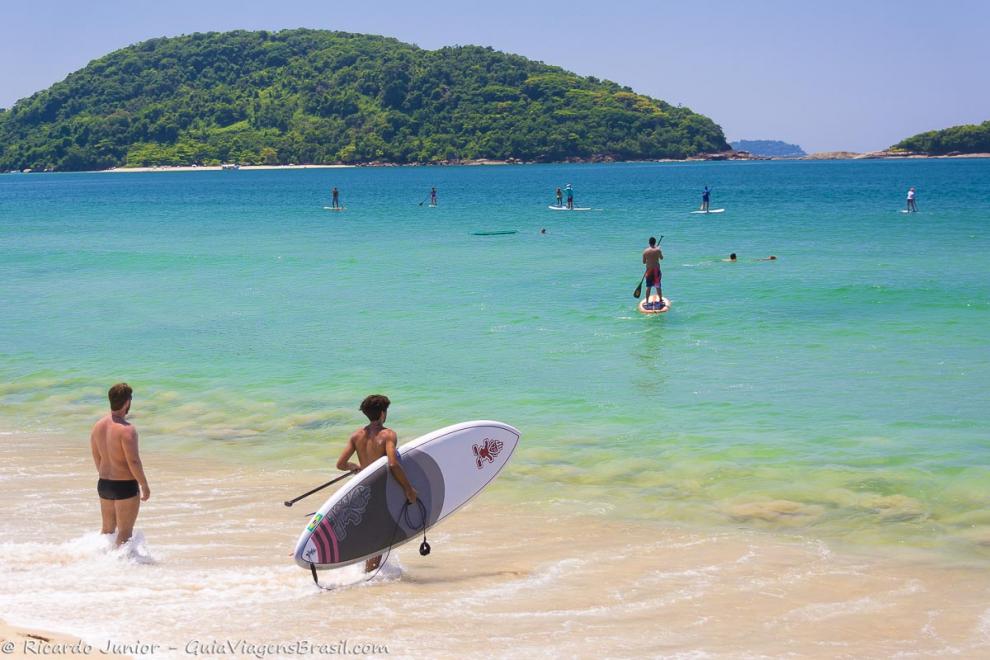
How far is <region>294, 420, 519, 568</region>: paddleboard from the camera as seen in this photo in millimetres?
8289

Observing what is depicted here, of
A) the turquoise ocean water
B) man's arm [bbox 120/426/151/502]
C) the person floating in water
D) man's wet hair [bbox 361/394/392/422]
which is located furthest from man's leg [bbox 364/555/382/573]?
the person floating in water

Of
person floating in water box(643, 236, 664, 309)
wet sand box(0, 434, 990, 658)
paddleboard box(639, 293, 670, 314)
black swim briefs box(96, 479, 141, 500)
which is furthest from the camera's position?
paddleboard box(639, 293, 670, 314)

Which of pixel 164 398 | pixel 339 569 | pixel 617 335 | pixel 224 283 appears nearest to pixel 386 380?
pixel 164 398

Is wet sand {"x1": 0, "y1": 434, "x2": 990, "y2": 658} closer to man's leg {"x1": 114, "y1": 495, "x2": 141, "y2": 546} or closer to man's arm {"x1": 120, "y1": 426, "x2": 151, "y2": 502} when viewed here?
man's leg {"x1": 114, "y1": 495, "x2": 141, "y2": 546}

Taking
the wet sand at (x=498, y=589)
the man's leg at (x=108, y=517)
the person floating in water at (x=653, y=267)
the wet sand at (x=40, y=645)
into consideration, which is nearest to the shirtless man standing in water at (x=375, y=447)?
the wet sand at (x=498, y=589)

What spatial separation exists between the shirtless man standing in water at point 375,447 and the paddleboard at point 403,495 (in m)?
0.11

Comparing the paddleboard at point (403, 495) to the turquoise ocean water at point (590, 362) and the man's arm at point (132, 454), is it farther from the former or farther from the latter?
the turquoise ocean water at point (590, 362)

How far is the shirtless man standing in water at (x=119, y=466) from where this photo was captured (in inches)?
328

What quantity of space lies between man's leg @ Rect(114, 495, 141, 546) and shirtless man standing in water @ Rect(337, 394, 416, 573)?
1.79 m

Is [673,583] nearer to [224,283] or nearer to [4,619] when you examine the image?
[4,619]

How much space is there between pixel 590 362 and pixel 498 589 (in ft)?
34.5

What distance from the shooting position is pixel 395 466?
8414 millimetres

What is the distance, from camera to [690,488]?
11672 mm

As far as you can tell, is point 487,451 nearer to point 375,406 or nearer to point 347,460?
point 347,460
